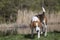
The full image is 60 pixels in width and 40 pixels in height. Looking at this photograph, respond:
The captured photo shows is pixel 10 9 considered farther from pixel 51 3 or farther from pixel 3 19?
pixel 51 3

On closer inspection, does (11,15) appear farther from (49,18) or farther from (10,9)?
(49,18)

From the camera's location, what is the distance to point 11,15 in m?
16.9

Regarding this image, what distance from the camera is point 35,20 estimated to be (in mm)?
10680

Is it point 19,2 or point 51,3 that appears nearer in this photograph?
point 19,2

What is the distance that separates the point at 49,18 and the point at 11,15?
3.50m

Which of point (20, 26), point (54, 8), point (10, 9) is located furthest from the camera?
point (54, 8)

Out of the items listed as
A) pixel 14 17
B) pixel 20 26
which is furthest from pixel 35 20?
pixel 14 17

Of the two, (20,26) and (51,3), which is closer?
(20,26)

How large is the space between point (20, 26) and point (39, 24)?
3.87 metres

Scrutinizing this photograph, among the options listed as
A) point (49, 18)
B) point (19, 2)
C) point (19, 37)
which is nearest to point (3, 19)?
point (19, 2)

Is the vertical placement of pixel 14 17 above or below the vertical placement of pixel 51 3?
below

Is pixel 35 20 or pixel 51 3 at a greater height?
pixel 51 3

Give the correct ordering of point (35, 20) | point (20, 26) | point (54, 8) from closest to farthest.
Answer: point (35, 20)
point (20, 26)
point (54, 8)

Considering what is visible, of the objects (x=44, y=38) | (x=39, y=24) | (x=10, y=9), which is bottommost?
(x=44, y=38)
